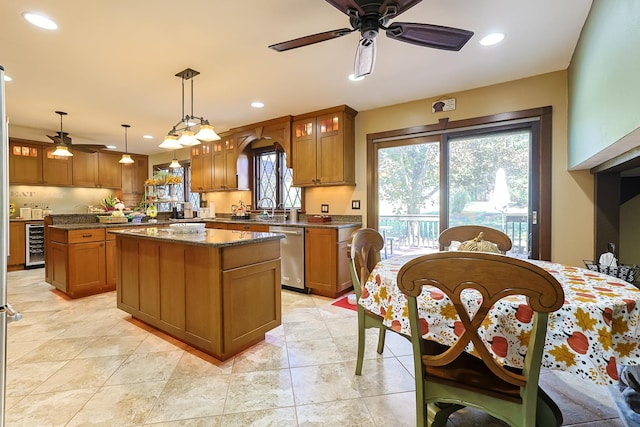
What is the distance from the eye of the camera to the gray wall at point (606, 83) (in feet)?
4.47

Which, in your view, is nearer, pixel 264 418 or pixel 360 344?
pixel 264 418

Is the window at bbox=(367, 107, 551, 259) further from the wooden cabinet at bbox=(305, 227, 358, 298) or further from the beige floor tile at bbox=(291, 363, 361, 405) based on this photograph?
the beige floor tile at bbox=(291, 363, 361, 405)

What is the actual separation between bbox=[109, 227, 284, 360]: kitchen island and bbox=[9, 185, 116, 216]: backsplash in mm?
5102

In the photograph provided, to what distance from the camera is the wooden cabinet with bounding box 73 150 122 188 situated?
631cm

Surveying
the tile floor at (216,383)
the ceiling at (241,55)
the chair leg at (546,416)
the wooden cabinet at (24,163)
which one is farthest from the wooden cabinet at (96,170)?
the chair leg at (546,416)

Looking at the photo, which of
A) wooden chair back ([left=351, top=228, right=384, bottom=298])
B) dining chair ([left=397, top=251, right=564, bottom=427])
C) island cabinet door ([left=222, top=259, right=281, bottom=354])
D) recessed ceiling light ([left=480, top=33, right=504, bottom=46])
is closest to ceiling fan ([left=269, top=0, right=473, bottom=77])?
recessed ceiling light ([left=480, top=33, right=504, bottom=46])

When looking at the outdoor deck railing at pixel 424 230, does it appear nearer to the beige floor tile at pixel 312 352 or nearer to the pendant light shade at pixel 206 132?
the beige floor tile at pixel 312 352

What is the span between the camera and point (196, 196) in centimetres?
661

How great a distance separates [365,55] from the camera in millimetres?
1896

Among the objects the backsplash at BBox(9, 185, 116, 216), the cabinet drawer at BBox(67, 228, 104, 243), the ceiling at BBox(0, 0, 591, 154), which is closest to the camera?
the ceiling at BBox(0, 0, 591, 154)

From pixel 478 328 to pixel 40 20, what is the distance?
10.9ft

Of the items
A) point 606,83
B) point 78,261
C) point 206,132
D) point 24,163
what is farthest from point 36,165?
point 606,83

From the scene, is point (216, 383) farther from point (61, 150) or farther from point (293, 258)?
point (61, 150)

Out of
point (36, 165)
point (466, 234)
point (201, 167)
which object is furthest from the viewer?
point (36, 165)
